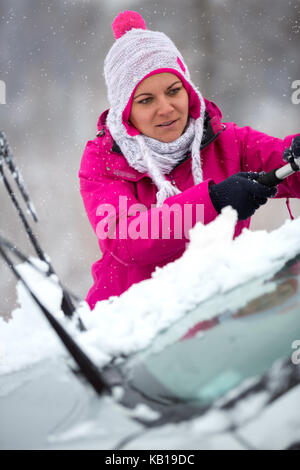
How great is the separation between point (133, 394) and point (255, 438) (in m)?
0.11

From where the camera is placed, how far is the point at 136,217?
2.68 ft

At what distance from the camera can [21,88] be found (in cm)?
172

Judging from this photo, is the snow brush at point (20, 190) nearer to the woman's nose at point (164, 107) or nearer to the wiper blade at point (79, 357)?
the wiper blade at point (79, 357)

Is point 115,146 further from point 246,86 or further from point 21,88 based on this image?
point 246,86

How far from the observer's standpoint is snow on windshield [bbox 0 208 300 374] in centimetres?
44

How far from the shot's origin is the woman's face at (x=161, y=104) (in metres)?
0.93

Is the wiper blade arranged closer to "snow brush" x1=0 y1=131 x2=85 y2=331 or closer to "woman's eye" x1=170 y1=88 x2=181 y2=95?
"snow brush" x1=0 y1=131 x2=85 y2=331

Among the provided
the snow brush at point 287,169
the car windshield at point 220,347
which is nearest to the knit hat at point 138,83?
the snow brush at point 287,169

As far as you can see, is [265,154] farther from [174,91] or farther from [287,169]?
[287,169]

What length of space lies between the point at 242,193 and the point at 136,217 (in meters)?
0.22

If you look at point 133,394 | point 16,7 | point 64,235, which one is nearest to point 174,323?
point 133,394

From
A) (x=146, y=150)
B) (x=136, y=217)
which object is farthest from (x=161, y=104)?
(x=136, y=217)

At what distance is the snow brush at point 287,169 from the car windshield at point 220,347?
24 centimetres

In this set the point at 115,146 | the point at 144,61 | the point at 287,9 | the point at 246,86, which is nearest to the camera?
the point at 144,61
